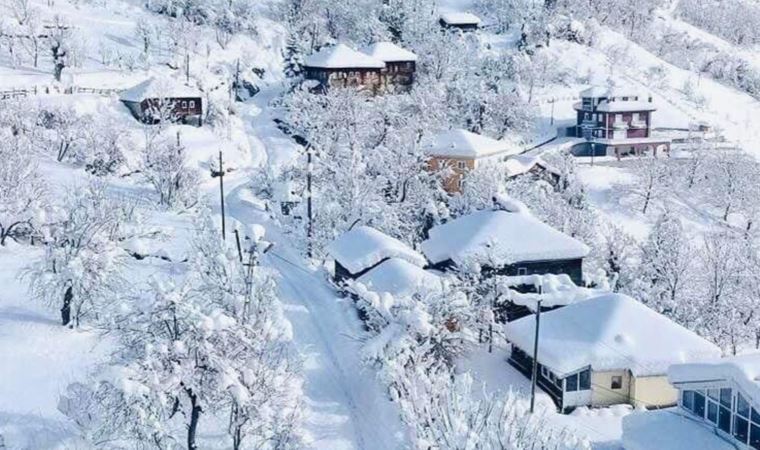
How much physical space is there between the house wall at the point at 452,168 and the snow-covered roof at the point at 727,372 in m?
34.7

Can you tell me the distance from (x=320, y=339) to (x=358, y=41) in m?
64.6

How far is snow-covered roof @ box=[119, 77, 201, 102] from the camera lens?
210 feet

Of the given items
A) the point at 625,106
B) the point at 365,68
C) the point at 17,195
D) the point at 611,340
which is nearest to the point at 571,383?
the point at 611,340

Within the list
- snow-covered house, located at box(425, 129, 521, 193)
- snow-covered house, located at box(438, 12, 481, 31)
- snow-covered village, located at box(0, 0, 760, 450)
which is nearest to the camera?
snow-covered village, located at box(0, 0, 760, 450)

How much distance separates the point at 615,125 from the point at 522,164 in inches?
579

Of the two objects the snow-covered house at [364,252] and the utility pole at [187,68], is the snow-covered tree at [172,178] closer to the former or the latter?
the snow-covered house at [364,252]

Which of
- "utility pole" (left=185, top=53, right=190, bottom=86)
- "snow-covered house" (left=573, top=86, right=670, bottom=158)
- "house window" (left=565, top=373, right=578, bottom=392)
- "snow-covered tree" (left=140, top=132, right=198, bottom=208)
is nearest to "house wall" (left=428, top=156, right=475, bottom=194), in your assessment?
"snow-covered house" (left=573, top=86, right=670, bottom=158)

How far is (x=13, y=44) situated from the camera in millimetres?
73375

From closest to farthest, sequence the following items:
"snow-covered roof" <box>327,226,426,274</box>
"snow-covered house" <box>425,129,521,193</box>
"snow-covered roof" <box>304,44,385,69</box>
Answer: "snow-covered roof" <box>327,226,426,274</box> → "snow-covered house" <box>425,129,521,193</box> → "snow-covered roof" <box>304,44,385,69</box>

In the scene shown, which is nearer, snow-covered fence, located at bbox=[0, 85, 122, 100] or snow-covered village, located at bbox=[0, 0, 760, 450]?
snow-covered village, located at bbox=[0, 0, 760, 450]

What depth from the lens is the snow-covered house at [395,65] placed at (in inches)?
3108

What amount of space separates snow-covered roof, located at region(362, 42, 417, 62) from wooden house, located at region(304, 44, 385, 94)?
128 centimetres

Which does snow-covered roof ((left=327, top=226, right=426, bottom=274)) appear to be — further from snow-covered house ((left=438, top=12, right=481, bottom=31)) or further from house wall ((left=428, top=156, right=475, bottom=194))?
snow-covered house ((left=438, top=12, right=481, bottom=31))

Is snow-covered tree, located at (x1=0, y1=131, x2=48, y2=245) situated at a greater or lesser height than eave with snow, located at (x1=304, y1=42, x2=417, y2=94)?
lesser
